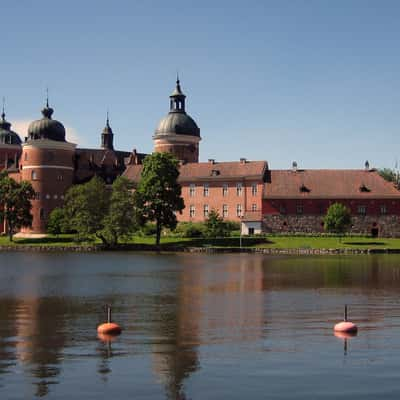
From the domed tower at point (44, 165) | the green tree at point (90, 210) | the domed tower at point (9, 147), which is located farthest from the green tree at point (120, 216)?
the domed tower at point (9, 147)

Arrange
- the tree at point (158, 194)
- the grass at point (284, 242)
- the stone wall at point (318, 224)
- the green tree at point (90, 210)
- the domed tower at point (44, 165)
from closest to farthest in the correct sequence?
the grass at point (284, 242) < the tree at point (158, 194) < the green tree at point (90, 210) < the stone wall at point (318, 224) < the domed tower at point (44, 165)

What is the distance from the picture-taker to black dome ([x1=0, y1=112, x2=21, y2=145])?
124938mm

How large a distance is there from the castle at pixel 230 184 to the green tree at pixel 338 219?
18.0ft

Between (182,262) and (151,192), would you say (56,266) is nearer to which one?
(182,262)

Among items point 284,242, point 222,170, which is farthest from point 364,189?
point 222,170

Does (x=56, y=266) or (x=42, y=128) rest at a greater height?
(x=42, y=128)

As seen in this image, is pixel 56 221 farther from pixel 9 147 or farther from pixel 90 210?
pixel 9 147

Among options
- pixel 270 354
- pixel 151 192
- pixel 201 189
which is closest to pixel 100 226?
pixel 151 192

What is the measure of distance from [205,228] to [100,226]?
1306cm

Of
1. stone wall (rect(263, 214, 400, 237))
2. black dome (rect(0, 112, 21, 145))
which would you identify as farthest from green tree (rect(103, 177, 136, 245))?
black dome (rect(0, 112, 21, 145))

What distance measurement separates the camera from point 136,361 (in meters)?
18.7

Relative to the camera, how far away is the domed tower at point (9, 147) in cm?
12044

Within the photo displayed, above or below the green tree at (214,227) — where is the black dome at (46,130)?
above

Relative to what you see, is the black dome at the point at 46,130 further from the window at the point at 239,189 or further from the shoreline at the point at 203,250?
the window at the point at 239,189
